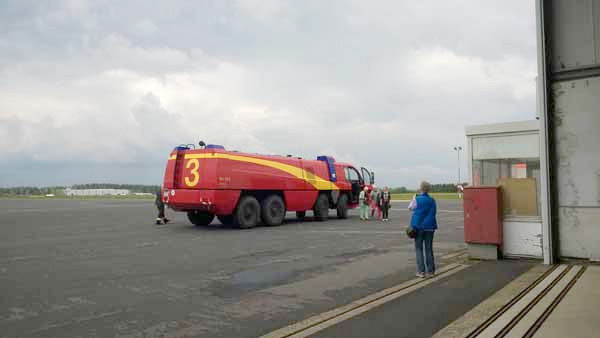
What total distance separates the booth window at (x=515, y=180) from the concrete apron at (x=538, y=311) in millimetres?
2113

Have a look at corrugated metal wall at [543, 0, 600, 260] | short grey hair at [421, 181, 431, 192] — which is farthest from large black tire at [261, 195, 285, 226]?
corrugated metal wall at [543, 0, 600, 260]

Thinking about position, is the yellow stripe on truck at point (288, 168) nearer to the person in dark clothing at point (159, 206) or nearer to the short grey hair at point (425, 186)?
the person in dark clothing at point (159, 206)

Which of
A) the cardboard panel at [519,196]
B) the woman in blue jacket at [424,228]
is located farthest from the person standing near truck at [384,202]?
the woman in blue jacket at [424,228]

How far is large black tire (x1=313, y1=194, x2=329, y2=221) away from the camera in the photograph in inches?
824

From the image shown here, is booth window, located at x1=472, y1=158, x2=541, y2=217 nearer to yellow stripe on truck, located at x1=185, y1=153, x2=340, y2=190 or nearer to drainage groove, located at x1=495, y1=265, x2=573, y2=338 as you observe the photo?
drainage groove, located at x1=495, y1=265, x2=573, y2=338

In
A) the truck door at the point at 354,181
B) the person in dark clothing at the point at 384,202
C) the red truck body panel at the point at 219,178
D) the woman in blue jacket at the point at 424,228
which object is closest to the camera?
the woman in blue jacket at the point at 424,228

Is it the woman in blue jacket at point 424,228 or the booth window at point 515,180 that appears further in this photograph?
the booth window at point 515,180

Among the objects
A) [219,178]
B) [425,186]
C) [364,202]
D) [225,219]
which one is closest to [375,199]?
[364,202]

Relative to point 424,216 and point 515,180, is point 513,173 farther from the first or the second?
point 424,216

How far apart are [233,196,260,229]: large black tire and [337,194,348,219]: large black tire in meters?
5.87

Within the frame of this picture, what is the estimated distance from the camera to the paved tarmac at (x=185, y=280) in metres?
5.30

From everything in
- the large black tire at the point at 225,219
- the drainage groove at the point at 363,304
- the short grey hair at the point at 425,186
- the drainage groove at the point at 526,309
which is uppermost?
the short grey hair at the point at 425,186

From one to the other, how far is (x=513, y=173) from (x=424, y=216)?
3.05 m

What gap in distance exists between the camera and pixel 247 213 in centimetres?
A: 1716
